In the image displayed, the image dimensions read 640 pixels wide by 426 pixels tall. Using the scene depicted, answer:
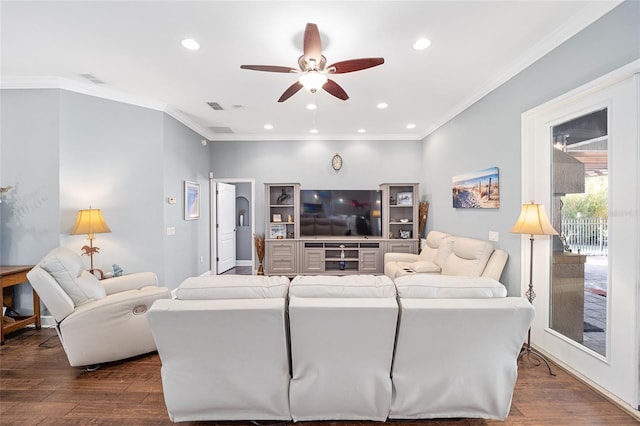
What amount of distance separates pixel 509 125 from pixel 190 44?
3.47 meters

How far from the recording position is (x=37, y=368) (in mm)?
2508

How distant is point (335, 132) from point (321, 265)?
2.69 meters

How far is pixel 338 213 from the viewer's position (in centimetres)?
570

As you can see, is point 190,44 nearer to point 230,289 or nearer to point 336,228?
point 230,289

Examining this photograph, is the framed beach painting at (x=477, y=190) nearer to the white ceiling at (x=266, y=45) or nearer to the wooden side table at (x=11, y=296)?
the white ceiling at (x=266, y=45)

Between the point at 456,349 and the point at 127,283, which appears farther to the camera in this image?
the point at 127,283

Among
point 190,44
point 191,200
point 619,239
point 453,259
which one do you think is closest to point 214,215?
point 191,200

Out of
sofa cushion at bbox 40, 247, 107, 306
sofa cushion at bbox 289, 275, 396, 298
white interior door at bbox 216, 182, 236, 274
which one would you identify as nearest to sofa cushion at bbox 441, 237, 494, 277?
sofa cushion at bbox 289, 275, 396, 298

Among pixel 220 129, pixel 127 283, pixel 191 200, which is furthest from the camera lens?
pixel 220 129

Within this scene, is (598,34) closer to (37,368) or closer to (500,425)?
(500,425)

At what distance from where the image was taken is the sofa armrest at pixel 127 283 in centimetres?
294

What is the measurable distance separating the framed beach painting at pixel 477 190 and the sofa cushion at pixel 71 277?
442 cm

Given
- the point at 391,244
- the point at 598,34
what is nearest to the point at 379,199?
the point at 391,244

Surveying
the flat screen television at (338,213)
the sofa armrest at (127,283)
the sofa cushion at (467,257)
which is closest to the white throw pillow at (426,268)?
the sofa cushion at (467,257)
